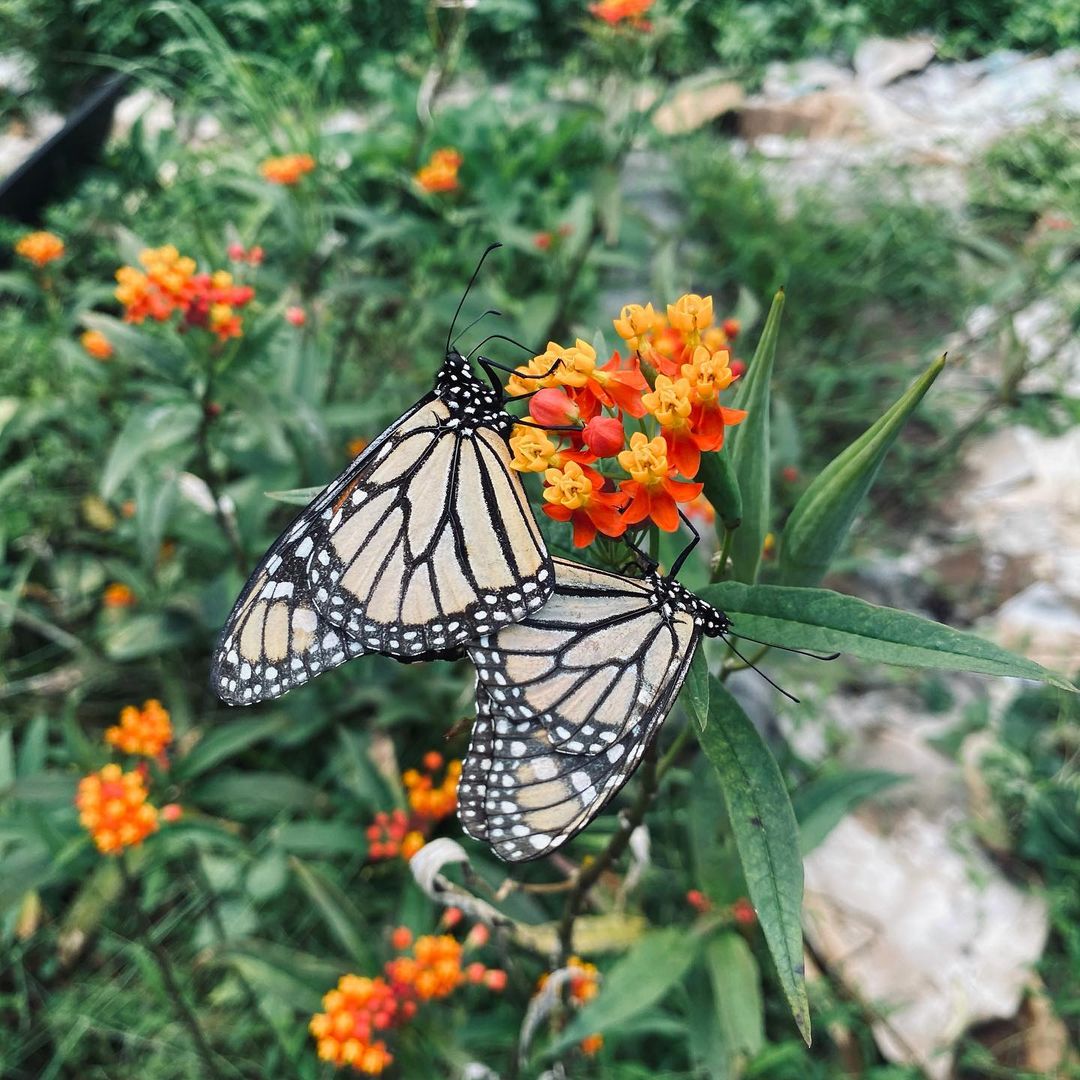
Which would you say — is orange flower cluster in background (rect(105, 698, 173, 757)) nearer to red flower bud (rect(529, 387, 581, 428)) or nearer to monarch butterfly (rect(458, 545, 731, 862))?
monarch butterfly (rect(458, 545, 731, 862))

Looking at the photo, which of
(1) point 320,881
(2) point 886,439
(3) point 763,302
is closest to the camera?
(2) point 886,439

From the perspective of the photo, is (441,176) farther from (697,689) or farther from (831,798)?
(697,689)

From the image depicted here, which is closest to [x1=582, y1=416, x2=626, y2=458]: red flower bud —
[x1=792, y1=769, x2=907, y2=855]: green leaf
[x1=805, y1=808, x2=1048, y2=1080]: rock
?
[x1=792, y1=769, x2=907, y2=855]: green leaf

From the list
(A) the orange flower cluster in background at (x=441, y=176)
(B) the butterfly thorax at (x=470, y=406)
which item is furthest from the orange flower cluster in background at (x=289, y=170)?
(B) the butterfly thorax at (x=470, y=406)

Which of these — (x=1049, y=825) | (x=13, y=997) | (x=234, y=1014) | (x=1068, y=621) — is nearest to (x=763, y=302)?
(x=1068, y=621)

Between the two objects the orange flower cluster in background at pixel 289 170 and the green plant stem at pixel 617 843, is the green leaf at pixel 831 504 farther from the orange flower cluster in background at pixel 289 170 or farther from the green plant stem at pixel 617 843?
the orange flower cluster in background at pixel 289 170

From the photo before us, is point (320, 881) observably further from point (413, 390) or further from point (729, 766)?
point (413, 390)
